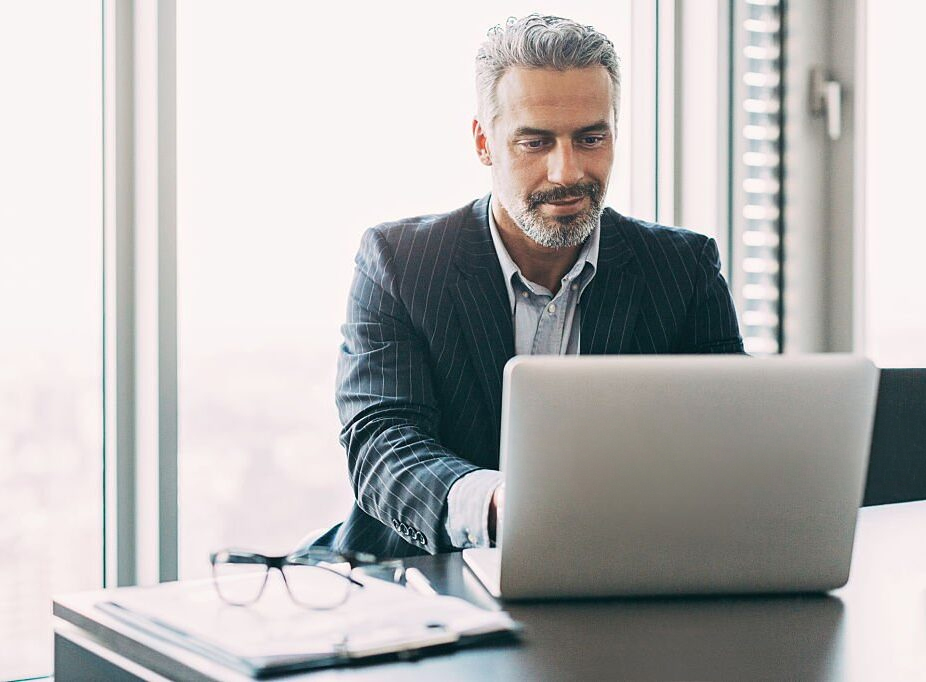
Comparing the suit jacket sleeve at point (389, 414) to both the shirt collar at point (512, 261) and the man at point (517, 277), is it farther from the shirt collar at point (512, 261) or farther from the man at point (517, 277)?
the shirt collar at point (512, 261)

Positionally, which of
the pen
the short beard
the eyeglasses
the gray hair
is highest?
the gray hair

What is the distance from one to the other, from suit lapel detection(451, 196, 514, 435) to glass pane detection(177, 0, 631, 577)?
61 centimetres

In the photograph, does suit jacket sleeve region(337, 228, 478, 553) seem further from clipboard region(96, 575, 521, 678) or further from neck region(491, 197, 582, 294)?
clipboard region(96, 575, 521, 678)

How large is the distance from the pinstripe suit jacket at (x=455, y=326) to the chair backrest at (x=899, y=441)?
13.1 inches

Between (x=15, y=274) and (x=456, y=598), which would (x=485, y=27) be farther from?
(x=456, y=598)

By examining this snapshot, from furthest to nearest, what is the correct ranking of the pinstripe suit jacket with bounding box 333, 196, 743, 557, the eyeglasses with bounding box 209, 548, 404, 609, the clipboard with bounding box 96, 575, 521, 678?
1. the pinstripe suit jacket with bounding box 333, 196, 743, 557
2. the eyeglasses with bounding box 209, 548, 404, 609
3. the clipboard with bounding box 96, 575, 521, 678

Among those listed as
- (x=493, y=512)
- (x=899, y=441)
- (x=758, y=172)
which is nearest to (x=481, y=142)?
(x=899, y=441)

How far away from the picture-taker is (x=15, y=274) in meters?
2.09

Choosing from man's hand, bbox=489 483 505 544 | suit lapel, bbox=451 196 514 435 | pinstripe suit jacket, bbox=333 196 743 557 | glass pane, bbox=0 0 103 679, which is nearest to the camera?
man's hand, bbox=489 483 505 544

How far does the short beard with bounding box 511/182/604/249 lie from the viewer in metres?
1.87

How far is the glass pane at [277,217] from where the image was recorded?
228 cm

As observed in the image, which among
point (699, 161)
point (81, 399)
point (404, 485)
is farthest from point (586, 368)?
point (699, 161)

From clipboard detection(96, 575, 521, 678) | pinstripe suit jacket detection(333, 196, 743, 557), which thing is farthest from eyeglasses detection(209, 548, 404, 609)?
pinstripe suit jacket detection(333, 196, 743, 557)

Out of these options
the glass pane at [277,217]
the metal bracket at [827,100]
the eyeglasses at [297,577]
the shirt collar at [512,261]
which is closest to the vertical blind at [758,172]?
the metal bracket at [827,100]
